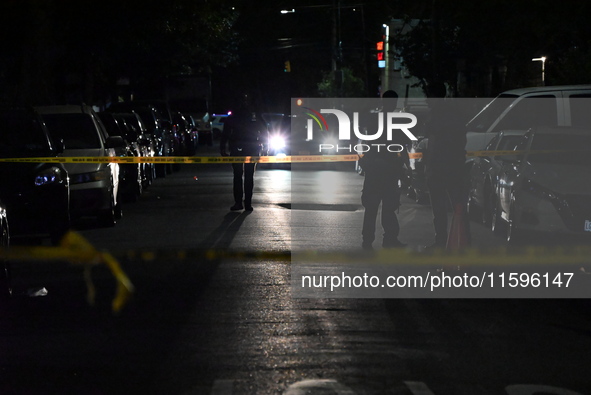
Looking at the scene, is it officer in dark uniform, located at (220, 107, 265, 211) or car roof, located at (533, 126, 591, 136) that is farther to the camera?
officer in dark uniform, located at (220, 107, 265, 211)

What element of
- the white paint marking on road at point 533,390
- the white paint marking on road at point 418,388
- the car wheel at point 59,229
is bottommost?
the white paint marking on road at point 533,390

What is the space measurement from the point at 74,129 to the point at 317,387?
11.6m

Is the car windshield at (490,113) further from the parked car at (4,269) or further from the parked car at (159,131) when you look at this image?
the parked car at (159,131)

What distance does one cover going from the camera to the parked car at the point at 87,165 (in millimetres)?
16547

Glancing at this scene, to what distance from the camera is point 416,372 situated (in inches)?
298

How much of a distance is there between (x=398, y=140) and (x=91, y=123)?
19.0 ft

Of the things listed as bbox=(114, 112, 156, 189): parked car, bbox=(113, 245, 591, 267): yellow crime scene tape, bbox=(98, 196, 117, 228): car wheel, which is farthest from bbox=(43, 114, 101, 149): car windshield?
bbox=(113, 245, 591, 267): yellow crime scene tape

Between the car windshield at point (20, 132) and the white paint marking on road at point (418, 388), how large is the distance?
364 inches

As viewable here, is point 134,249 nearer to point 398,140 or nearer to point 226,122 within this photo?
point 398,140

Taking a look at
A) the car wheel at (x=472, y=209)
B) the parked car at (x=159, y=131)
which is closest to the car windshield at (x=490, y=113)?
the car wheel at (x=472, y=209)

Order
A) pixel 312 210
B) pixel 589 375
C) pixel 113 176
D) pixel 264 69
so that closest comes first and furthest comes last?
pixel 589 375, pixel 113 176, pixel 312 210, pixel 264 69

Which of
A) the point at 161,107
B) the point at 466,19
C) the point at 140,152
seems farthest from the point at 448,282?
the point at 161,107

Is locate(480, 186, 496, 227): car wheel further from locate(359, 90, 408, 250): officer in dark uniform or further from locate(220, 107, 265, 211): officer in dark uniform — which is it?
locate(220, 107, 265, 211): officer in dark uniform

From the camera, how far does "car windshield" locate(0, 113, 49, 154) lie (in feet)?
50.9
